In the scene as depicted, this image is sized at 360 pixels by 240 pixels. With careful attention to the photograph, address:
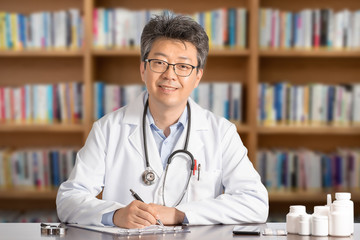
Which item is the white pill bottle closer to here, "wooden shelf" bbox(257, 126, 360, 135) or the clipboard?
the clipboard

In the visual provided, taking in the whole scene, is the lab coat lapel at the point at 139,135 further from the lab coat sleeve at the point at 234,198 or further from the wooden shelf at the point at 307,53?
the wooden shelf at the point at 307,53

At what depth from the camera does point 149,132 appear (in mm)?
2285

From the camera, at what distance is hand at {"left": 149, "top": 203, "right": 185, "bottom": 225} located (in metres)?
1.89

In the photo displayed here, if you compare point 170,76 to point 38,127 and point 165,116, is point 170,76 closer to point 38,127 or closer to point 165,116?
point 165,116

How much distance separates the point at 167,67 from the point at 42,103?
176 cm

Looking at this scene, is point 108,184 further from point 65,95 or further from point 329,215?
point 65,95

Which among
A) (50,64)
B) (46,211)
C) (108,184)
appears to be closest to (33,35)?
(50,64)

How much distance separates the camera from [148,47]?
225 centimetres

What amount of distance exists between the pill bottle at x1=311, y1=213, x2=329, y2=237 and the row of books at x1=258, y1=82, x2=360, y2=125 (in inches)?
79.8

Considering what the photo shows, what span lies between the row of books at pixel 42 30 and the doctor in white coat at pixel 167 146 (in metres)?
1.53

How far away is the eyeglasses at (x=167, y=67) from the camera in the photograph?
220cm

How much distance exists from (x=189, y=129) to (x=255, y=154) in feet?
4.89

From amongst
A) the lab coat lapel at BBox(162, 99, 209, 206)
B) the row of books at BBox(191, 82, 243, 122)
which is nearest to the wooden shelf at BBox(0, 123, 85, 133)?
the row of books at BBox(191, 82, 243, 122)

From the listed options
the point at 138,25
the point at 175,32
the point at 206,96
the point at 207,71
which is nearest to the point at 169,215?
the point at 175,32
